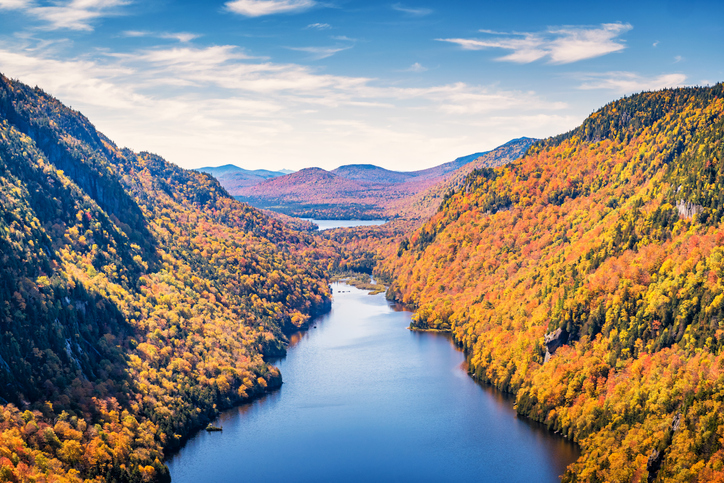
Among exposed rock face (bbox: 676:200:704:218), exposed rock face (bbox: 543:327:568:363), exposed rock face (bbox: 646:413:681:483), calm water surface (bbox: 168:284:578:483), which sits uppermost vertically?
exposed rock face (bbox: 676:200:704:218)

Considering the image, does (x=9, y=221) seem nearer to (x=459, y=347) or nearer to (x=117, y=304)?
(x=117, y=304)

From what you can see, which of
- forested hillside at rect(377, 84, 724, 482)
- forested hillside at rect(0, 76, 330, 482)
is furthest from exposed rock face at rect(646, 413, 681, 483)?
forested hillside at rect(0, 76, 330, 482)

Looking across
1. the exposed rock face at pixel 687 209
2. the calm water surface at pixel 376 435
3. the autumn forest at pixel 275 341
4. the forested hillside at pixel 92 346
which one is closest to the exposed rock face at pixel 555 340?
the autumn forest at pixel 275 341

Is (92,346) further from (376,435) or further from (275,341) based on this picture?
(376,435)

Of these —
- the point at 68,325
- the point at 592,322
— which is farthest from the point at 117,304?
the point at 592,322

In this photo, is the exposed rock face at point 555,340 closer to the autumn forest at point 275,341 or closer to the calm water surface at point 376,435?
the autumn forest at point 275,341

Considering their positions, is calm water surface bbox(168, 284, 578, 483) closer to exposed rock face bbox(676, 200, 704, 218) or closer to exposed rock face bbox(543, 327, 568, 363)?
exposed rock face bbox(543, 327, 568, 363)
